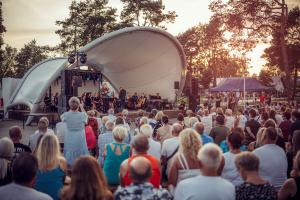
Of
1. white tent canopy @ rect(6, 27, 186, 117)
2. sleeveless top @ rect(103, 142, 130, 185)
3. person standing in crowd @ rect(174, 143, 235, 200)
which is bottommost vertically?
sleeveless top @ rect(103, 142, 130, 185)

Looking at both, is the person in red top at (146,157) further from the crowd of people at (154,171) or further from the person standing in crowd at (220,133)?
the person standing in crowd at (220,133)

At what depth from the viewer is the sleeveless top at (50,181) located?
13.0 feet

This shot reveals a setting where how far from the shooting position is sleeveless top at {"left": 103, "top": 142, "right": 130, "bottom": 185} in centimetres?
531

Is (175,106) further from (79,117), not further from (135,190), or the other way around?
(135,190)

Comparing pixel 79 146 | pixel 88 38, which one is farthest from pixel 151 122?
pixel 88 38

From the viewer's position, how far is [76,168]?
9.66 ft

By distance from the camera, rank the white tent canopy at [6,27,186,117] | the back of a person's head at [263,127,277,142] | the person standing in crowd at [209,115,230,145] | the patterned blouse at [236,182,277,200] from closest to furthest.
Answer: the patterned blouse at [236,182,277,200]
the back of a person's head at [263,127,277,142]
the person standing in crowd at [209,115,230,145]
the white tent canopy at [6,27,186,117]

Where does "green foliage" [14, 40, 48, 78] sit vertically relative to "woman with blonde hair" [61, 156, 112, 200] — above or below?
above

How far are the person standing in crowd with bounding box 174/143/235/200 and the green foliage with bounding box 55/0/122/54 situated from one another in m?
45.2

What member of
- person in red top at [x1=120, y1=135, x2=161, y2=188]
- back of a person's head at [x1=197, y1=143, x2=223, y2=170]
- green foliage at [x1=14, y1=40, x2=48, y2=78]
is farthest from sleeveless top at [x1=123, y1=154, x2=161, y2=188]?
green foliage at [x1=14, y1=40, x2=48, y2=78]

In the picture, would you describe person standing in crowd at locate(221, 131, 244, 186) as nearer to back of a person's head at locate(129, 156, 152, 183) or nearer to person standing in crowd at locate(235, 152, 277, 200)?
person standing in crowd at locate(235, 152, 277, 200)

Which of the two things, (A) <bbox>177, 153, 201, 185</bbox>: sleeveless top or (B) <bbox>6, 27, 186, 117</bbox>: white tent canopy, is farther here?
(B) <bbox>6, 27, 186, 117</bbox>: white tent canopy

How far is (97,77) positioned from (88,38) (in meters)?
24.0

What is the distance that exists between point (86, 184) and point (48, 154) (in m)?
1.21
